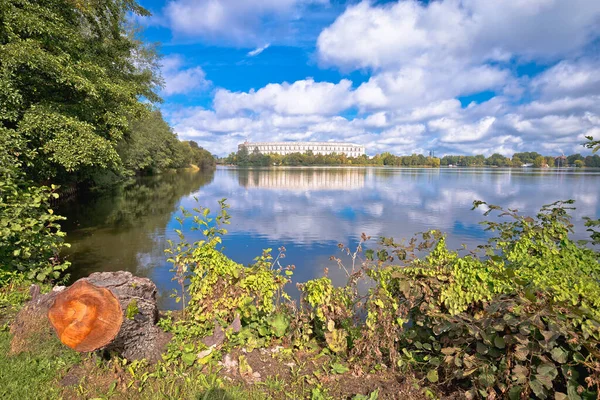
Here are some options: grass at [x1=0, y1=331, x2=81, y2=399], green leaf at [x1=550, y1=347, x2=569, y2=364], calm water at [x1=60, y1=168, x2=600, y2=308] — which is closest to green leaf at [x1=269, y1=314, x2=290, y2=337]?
grass at [x1=0, y1=331, x2=81, y2=399]

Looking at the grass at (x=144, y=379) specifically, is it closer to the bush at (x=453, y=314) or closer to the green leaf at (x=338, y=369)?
the green leaf at (x=338, y=369)

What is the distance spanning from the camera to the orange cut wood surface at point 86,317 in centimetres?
341

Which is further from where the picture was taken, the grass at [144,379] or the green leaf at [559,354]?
the grass at [144,379]

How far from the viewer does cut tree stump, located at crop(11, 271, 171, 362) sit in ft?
11.2

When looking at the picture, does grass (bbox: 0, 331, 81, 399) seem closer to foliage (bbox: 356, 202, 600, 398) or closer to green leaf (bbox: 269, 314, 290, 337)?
green leaf (bbox: 269, 314, 290, 337)

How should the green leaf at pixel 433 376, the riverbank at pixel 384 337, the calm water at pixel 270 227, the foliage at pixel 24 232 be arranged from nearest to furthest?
the riverbank at pixel 384 337 → the green leaf at pixel 433 376 → the foliage at pixel 24 232 → the calm water at pixel 270 227

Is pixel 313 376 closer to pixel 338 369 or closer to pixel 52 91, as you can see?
pixel 338 369

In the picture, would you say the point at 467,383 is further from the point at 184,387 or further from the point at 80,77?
the point at 80,77

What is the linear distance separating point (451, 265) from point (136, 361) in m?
3.57

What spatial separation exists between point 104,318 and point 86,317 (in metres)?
0.17

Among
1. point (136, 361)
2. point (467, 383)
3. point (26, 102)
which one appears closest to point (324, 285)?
point (467, 383)

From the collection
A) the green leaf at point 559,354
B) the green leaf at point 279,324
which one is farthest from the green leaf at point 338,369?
the green leaf at point 559,354

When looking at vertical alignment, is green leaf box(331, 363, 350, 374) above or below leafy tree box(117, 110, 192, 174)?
below

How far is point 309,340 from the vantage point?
4281 mm
